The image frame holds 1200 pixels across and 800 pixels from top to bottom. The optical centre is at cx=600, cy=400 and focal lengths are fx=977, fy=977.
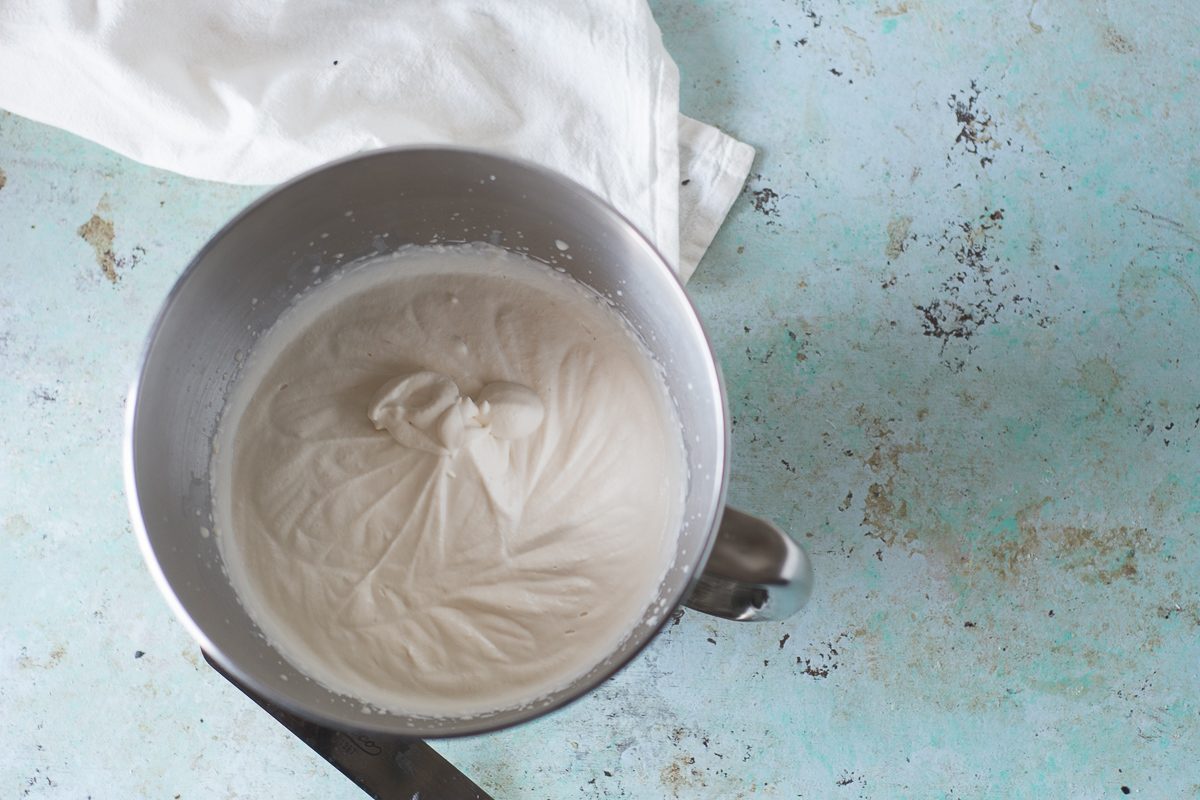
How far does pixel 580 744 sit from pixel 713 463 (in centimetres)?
44

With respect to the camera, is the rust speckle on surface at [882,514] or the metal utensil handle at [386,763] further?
the rust speckle on surface at [882,514]

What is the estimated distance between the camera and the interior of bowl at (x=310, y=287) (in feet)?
2.43

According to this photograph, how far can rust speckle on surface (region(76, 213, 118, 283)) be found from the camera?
3.57 feet

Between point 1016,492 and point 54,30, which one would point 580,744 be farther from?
point 54,30

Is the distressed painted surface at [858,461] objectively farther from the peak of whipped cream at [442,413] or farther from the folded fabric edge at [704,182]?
the peak of whipped cream at [442,413]

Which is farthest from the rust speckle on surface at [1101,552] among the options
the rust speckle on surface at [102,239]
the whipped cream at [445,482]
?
the rust speckle on surface at [102,239]

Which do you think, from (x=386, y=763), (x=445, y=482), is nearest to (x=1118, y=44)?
(x=445, y=482)

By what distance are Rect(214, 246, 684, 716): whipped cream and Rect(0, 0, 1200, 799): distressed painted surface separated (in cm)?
21

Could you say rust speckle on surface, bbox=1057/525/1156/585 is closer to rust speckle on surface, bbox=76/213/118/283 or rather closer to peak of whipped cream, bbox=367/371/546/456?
peak of whipped cream, bbox=367/371/546/456

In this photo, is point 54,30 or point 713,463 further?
point 54,30

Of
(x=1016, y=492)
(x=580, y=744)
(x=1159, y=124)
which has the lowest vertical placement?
(x=580, y=744)

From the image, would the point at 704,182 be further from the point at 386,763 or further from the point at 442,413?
the point at 386,763

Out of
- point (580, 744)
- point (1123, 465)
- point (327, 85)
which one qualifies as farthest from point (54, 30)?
point (1123, 465)

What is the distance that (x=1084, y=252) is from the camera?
1.10 meters
